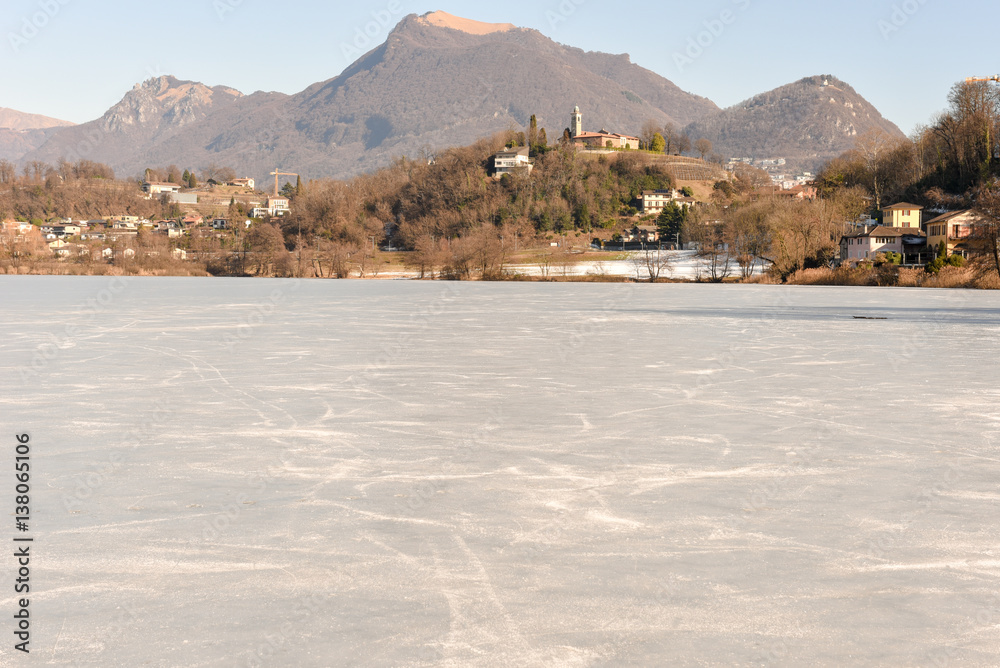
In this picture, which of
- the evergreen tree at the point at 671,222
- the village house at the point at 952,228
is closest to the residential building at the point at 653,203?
the evergreen tree at the point at 671,222

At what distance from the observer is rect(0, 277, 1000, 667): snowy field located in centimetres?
427

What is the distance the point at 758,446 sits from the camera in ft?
28.8

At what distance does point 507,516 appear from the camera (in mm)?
6285

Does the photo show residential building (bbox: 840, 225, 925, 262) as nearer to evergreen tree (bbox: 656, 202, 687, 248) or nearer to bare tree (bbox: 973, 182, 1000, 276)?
bare tree (bbox: 973, 182, 1000, 276)

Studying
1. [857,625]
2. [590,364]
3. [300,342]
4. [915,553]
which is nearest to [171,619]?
[857,625]

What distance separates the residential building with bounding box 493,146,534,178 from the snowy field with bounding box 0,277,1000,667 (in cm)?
16698

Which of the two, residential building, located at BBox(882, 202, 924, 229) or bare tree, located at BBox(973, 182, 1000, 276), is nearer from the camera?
bare tree, located at BBox(973, 182, 1000, 276)

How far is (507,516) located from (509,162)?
179 meters

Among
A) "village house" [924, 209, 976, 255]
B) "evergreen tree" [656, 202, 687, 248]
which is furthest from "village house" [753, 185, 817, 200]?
"village house" [924, 209, 976, 255]

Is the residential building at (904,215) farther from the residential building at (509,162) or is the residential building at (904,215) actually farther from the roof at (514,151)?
the roof at (514,151)

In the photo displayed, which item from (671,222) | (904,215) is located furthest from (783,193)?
(904,215)

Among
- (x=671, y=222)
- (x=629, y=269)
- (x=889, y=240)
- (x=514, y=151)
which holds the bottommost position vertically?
(x=629, y=269)

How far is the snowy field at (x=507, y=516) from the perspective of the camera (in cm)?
427

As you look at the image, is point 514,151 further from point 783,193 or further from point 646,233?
point 783,193
